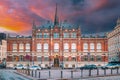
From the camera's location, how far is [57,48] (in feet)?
387

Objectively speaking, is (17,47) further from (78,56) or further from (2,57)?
(2,57)

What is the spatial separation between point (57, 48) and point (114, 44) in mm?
23461

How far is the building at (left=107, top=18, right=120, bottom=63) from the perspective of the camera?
109 meters

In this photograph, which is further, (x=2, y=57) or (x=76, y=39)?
(x=2, y=57)

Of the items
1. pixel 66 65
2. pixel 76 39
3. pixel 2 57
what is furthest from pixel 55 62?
pixel 2 57

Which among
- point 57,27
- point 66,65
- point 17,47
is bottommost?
point 66,65

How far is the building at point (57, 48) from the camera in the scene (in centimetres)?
11719

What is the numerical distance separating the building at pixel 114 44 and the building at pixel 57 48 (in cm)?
310

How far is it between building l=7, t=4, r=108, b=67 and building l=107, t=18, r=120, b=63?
3099 millimetres

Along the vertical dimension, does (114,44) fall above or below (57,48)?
above

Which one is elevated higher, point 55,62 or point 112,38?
point 112,38

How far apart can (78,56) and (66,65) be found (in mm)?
6210

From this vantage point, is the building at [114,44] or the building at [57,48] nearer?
the building at [114,44]

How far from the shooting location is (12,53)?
388 ft
